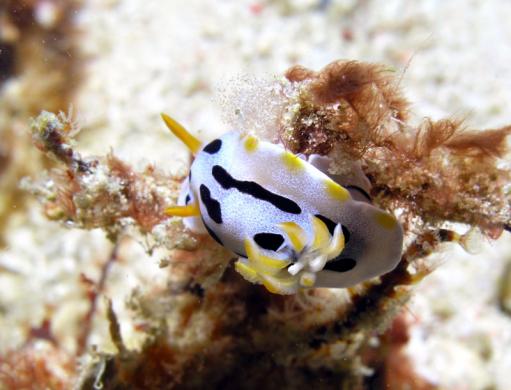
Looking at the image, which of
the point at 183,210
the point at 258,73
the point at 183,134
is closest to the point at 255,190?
the point at 183,210

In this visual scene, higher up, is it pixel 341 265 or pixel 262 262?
pixel 262 262

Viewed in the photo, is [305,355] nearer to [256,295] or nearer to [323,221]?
[256,295]

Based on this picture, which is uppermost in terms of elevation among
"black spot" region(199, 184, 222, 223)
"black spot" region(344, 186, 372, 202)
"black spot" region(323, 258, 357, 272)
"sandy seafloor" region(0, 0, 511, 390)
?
"black spot" region(199, 184, 222, 223)

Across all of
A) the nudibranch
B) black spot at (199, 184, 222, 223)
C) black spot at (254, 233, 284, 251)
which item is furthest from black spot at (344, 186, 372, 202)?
black spot at (199, 184, 222, 223)

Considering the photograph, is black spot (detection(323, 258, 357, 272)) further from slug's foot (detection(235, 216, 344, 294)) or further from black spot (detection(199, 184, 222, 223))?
black spot (detection(199, 184, 222, 223))

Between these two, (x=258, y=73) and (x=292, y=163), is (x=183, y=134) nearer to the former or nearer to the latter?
(x=292, y=163)
